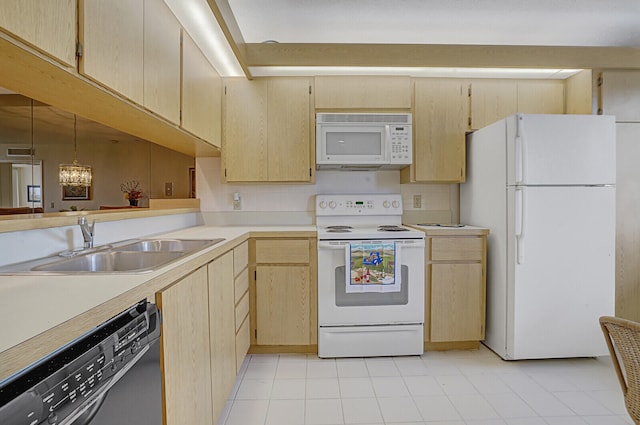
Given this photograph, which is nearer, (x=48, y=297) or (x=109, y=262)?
(x=48, y=297)

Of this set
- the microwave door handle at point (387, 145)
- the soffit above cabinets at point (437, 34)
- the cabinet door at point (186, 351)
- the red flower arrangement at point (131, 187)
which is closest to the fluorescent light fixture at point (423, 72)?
the soffit above cabinets at point (437, 34)

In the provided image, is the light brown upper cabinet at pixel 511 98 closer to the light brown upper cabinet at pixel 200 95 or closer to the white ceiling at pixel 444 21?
the white ceiling at pixel 444 21

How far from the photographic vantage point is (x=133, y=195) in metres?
5.73

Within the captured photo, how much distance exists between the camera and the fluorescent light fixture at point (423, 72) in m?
2.58

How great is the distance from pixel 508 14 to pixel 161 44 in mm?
2219

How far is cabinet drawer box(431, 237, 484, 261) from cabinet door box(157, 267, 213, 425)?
5.45ft

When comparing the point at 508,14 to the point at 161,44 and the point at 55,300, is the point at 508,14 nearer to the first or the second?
the point at 161,44

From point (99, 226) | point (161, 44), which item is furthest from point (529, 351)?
point (161, 44)

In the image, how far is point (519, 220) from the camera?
2.11 m

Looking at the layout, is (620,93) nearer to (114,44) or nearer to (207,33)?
(207,33)

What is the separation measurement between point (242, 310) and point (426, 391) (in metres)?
1.22

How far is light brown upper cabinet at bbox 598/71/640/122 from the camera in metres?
2.41

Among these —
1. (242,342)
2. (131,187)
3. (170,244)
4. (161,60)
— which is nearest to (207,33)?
(161,60)

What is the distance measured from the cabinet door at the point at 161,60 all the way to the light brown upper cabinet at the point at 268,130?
0.78 meters
